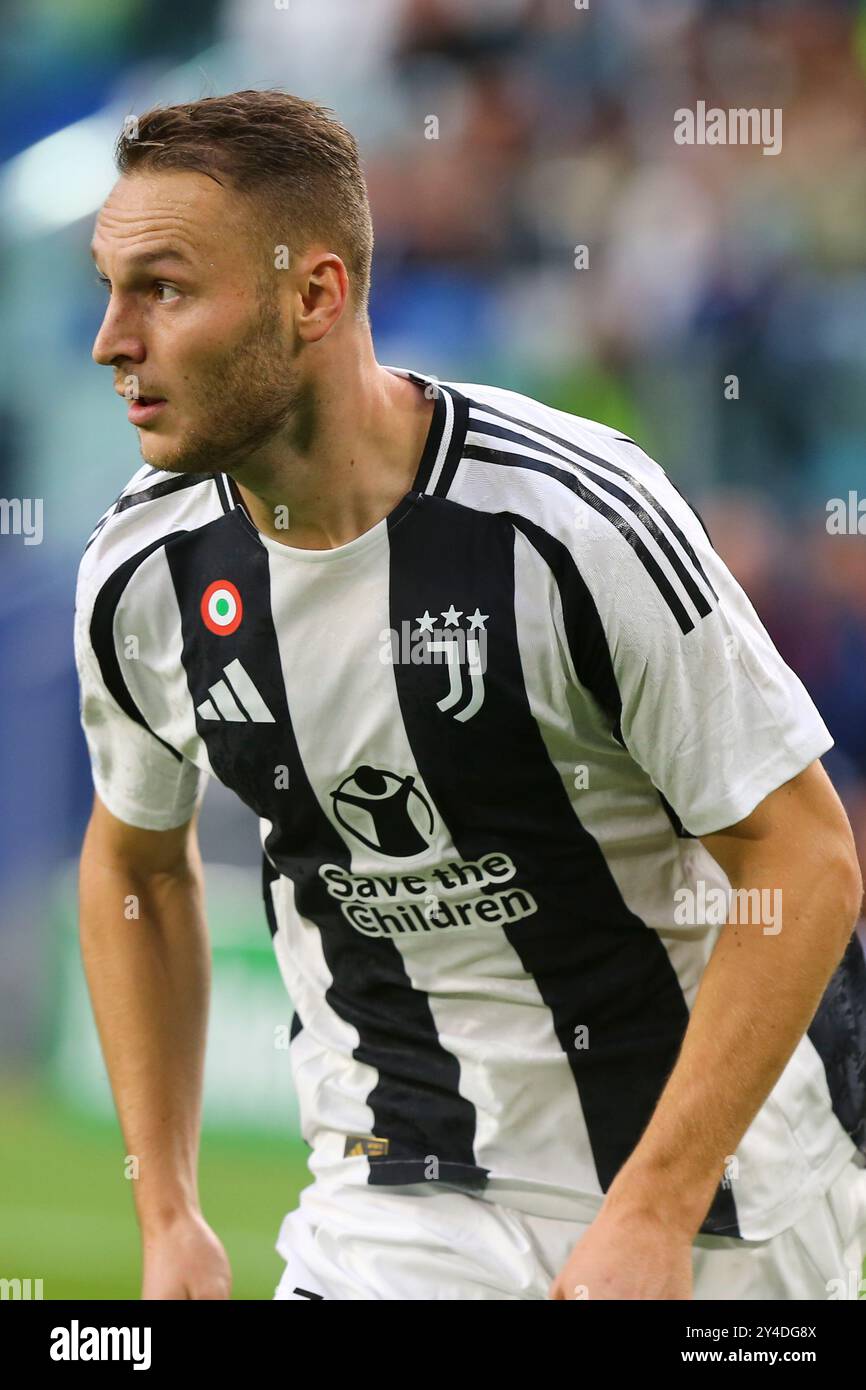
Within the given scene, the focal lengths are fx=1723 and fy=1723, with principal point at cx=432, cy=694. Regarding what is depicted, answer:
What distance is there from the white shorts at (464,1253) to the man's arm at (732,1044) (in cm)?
31

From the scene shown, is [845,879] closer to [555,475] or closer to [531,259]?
[555,475]

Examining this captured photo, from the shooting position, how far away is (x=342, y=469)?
1832 millimetres

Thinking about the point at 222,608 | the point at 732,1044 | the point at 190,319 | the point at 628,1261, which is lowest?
the point at 628,1261

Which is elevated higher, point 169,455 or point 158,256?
point 158,256

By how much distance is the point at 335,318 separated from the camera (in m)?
1.81

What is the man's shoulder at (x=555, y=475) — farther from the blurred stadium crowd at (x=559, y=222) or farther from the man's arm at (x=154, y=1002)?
the blurred stadium crowd at (x=559, y=222)

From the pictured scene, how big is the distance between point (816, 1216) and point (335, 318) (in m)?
1.19

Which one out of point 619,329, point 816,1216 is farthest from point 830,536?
point 816,1216

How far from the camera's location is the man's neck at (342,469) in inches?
71.7

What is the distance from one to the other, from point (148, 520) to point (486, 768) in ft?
1.61

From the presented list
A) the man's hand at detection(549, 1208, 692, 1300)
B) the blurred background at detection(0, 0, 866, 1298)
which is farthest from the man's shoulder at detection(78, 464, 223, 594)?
the blurred background at detection(0, 0, 866, 1298)

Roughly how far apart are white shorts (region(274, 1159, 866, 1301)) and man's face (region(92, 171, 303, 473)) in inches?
34.9

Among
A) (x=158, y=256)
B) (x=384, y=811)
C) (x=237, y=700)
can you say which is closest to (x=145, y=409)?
(x=158, y=256)

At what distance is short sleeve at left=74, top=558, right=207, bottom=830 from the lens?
2.04m
